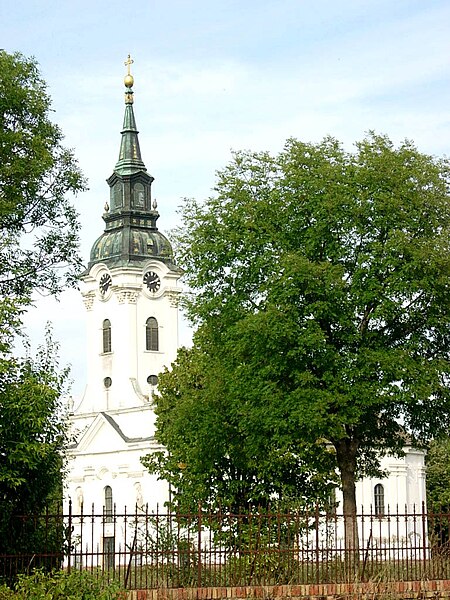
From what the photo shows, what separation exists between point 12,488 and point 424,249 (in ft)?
41.6

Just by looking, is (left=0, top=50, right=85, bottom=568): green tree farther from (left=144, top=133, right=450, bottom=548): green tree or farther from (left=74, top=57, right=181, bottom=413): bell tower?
(left=74, top=57, right=181, bottom=413): bell tower

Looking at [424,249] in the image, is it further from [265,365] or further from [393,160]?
[265,365]

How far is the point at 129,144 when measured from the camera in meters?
81.4

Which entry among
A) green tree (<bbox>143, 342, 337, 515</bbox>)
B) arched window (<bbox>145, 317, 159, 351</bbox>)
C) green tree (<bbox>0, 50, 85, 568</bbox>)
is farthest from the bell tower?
green tree (<bbox>0, 50, 85, 568</bbox>)

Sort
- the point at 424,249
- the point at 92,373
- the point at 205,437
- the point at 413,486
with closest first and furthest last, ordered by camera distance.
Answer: the point at 424,249, the point at 205,437, the point at 413,486, the point at 92,373

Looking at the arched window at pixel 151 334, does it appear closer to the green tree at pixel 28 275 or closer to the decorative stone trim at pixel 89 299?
the decorative stone trim at pixel 89 299

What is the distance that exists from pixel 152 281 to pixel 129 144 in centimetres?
980

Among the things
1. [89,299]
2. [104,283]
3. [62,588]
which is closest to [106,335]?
[89,299]

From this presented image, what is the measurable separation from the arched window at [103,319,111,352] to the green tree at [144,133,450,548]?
47.3 meters

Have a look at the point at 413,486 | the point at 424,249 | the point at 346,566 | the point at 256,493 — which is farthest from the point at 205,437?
the point at 413,486

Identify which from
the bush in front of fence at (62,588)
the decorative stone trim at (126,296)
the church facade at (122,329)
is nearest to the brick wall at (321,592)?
the bush in front of fence at (62,588)

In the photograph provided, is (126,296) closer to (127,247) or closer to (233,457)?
(127,247)

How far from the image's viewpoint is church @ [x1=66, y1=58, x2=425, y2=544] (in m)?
73.1

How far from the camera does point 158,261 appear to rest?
255 feet
